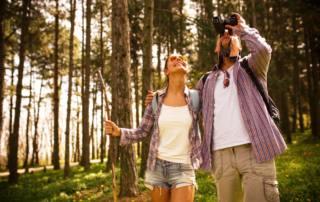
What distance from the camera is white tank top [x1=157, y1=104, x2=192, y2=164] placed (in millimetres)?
2746

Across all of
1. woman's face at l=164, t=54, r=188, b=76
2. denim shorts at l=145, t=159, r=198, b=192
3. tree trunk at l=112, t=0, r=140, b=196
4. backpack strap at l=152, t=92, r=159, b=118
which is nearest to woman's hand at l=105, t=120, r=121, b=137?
backpack strap at l=152, t=92, r=159, b=118

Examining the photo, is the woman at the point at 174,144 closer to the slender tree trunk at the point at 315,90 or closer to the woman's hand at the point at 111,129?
the woman's hand at the point at 111,129

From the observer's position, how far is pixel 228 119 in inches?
97.4

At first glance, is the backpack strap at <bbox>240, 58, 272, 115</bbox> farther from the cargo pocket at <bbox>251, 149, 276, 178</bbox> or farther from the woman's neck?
the woman's neck

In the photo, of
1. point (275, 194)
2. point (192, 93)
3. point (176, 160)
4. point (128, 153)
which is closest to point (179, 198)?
point (176, 160)

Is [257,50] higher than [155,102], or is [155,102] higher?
[257,50]

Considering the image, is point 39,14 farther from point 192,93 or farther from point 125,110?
point 192,93

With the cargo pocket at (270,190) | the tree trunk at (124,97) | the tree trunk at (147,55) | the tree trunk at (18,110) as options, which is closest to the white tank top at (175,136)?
the cargo pocket at (270,190)

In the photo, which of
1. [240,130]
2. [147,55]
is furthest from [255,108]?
[147,55]

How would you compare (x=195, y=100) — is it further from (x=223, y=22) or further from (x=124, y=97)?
(x=124, y=97)

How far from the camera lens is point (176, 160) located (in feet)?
8.93

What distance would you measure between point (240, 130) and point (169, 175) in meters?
0.95

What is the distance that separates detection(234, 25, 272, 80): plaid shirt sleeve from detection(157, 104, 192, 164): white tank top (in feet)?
2.99

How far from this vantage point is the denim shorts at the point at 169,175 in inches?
105
